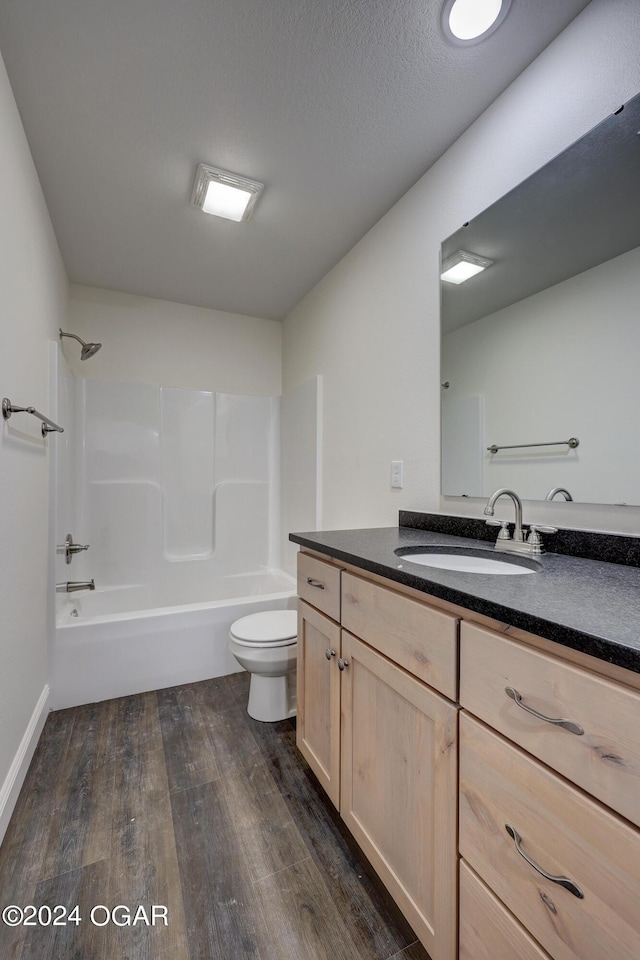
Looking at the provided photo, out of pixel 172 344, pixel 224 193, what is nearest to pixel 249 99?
pixel 224 193

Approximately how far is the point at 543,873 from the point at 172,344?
3.13 meters

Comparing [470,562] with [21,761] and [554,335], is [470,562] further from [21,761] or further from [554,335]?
[21,761]

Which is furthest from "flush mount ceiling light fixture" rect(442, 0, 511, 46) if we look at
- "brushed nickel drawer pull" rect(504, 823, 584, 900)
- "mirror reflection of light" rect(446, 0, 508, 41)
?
"brushed nickel drawer pull" rect(504, 823, 584, 900)

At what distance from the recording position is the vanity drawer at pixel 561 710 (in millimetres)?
524

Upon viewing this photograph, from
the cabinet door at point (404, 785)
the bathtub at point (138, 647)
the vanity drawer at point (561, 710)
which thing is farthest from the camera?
the bathtub at point (138, 647)

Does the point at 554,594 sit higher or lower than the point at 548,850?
higher

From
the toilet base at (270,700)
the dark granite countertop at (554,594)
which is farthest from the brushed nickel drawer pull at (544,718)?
the toilet base at (270,700)

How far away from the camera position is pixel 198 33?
1.16 m

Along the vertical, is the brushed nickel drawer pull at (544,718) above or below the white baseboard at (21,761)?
above

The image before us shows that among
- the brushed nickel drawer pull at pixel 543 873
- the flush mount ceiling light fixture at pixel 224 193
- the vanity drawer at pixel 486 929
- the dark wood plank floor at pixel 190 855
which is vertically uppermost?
the flush mount ceiling light fixture at pixel 224 193

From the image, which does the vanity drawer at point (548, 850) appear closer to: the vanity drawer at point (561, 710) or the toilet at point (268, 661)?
the vanity drawer at point (561, 710)

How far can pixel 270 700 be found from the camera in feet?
6.21

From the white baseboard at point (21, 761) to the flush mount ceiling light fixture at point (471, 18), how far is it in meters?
2.60

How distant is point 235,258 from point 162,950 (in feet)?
8.96
